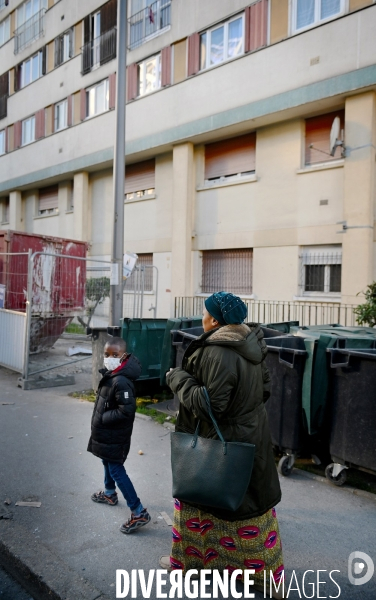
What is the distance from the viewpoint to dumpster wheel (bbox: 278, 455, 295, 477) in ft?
14.5

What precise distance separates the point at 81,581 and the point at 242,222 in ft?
37.7

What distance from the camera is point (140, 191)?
1666cm

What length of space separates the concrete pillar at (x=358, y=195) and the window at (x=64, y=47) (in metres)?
13.5

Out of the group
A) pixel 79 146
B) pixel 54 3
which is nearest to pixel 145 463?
pixel 79 146

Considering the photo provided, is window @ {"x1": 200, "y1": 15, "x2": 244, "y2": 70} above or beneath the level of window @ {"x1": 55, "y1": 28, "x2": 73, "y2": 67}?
beneath

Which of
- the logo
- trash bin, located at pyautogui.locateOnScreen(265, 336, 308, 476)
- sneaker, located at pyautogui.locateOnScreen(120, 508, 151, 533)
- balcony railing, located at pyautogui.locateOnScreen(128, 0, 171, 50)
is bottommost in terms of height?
the logo

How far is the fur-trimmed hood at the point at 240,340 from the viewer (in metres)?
2.49

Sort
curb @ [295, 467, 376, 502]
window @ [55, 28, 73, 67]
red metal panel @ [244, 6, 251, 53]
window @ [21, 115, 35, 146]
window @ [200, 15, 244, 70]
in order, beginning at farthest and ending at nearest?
1. window @ [21, 115, 35, 146]
2. window @ [55, 28, 73, 67]
3. window @ [200, 15, 244, 70]
4. red metal panel @ [244, 6, 251, 53]
5. curb @ [295, 467, 376, 502]

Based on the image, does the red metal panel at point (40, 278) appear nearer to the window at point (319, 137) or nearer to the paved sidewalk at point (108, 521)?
the paved sidewalk at point (108, 521)

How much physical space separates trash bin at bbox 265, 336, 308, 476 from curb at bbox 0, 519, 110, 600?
2250mm

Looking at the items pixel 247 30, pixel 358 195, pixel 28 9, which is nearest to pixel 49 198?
pixel 28 9

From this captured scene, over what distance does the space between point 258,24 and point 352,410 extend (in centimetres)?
1194

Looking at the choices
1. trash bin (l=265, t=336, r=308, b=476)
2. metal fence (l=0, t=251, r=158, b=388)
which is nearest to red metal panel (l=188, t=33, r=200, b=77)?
metal fence (l=0, t=251, r=158, b=388)

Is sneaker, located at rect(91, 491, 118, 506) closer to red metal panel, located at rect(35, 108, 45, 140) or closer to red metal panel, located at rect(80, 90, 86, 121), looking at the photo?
red metal panel, located at rect(80, 90, 86, 121)
